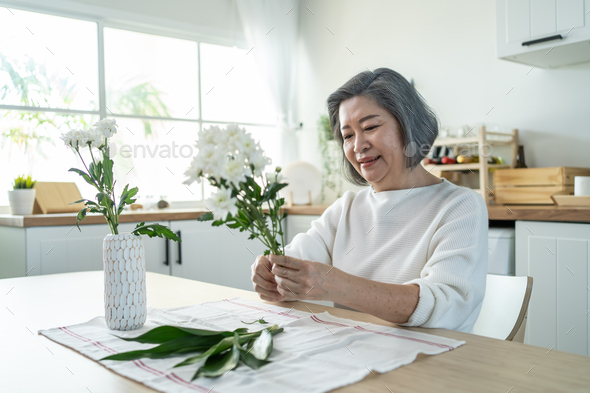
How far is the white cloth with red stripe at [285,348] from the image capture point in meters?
0.68

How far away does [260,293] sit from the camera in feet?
4.07

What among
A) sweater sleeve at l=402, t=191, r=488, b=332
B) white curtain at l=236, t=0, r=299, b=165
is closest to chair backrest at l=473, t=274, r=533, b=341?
sweater sleeve at l=402, t=191, r=488, b=332

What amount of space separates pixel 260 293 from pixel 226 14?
11.7 feet

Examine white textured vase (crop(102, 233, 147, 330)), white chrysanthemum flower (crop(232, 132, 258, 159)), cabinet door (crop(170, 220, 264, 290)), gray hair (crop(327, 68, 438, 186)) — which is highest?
gray hair (crop(327, 68, 438, 186))

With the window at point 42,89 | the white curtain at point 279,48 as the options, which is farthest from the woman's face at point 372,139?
the white curtain at point 279,48

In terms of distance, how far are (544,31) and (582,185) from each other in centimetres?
82

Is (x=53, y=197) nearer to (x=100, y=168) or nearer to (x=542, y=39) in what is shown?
(x=100, y=168)

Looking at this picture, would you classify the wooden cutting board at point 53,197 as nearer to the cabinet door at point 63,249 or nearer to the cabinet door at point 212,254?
the cabinet door at point 63,249

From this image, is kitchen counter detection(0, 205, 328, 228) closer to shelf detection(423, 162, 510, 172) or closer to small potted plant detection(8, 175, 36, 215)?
small potted plant detection(8, 175, 36, 215)

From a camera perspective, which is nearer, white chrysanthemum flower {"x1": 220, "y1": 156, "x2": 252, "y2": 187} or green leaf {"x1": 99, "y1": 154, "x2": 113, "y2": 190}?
white chrysanthemum flower {"x1": 220, "y1": 156, "x2": 252, "y2": 187}

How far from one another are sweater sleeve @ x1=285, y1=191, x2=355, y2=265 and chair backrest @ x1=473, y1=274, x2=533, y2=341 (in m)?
0.48

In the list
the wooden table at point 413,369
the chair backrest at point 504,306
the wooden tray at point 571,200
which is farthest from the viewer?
the wooden tray at point 571,200

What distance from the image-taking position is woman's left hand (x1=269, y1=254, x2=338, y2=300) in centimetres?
91

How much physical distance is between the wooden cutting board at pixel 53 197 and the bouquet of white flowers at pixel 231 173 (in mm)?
2609
